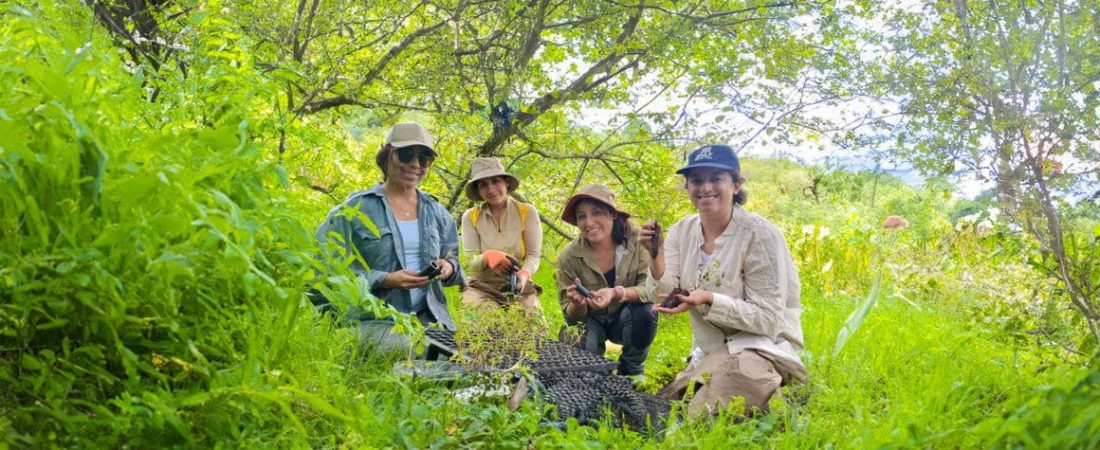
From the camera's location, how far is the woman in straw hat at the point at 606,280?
4.96m

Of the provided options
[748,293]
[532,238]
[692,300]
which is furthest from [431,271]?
[748,293]

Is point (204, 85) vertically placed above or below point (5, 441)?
above

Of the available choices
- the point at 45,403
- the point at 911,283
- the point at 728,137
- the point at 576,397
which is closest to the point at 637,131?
the point at 728,137

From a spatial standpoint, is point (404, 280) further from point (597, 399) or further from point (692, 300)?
point (692, 300)

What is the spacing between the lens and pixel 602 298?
491 centimetres

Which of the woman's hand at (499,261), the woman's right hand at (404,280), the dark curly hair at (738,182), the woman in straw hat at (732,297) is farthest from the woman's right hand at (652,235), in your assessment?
the woman's right hand at (404,280)

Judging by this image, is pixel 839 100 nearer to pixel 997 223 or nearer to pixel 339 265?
pixel 997 223

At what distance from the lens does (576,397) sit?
3420 millimetres

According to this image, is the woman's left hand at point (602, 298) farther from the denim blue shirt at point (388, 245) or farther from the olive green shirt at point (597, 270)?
the denim blue shirt at point (388, 245)

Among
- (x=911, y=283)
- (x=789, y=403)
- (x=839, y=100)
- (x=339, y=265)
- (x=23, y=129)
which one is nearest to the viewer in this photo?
(x=23, y=129)

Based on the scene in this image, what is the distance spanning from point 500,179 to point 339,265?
3.54 m

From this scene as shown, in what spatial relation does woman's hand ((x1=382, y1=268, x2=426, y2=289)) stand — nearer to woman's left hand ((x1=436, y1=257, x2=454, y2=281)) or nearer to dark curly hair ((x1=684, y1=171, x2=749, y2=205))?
woman's left hand ((x1=436, y1=257, x2=454, y2=281))

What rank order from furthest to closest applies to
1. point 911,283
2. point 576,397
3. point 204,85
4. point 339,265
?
point 911,283 → point 576,397 → point 204,85 → point 339,265

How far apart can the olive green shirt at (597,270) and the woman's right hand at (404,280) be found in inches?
41.6
